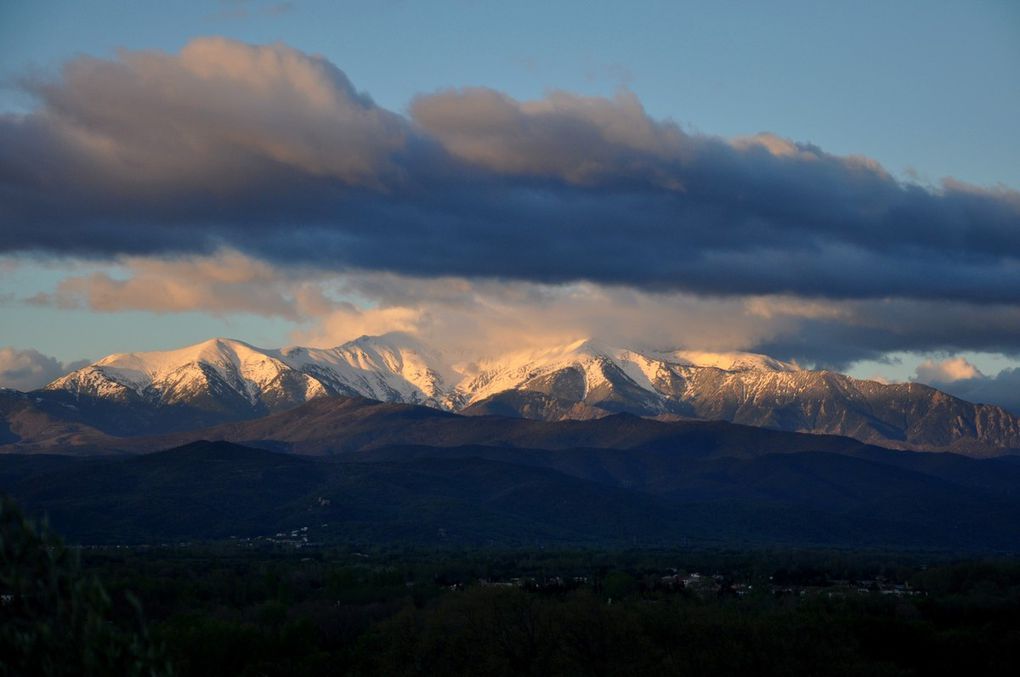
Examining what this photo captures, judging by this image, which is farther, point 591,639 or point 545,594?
point 545,594

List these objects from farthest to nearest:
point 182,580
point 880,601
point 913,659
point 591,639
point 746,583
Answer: point 746,583
point 182,580
point 880,601
point 913,659
point 591,639

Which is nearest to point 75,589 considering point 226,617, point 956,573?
point 226,617

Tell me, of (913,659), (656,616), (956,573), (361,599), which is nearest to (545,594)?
(361,599)

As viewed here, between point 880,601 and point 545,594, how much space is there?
114 feet

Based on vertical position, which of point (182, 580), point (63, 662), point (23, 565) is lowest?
point (182, 580)

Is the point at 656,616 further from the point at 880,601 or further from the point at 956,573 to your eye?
the point at 956,573

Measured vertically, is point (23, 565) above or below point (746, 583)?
above

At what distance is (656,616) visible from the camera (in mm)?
103938

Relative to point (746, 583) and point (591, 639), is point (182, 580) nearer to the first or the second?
point (746, 583)

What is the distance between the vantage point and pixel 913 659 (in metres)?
104

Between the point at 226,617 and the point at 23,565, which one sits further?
the point at 226,617

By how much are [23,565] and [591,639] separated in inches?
2691

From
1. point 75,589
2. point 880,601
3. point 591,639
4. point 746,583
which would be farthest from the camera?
point 746,583

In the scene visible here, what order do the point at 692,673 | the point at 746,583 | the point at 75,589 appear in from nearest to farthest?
the point at 75,589 → the point at 692,673 → the point at 746,583
